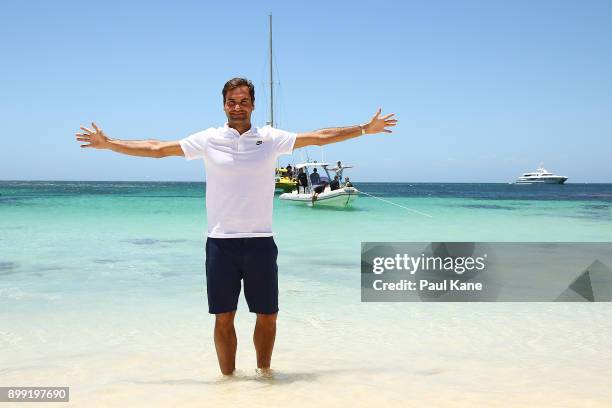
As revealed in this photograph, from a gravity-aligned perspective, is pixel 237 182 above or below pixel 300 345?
above

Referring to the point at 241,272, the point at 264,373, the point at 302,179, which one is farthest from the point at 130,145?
the point at 302,179

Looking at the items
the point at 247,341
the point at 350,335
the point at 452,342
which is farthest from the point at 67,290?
the point at 452,342

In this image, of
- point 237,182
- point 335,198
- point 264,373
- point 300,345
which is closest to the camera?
point 237,182

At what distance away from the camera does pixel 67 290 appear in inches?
304

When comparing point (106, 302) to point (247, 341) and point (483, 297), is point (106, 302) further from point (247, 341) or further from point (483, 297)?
point (483, 297)

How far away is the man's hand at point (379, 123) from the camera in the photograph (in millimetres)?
3684

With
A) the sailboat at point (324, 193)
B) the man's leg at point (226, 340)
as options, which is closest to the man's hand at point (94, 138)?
the man's leg at point (226, 340)

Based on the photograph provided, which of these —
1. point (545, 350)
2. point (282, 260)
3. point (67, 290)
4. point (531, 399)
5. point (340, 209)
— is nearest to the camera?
point (531, 399)

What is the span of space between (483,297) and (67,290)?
18.0 feet

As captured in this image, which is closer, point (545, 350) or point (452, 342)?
point (545, 350)

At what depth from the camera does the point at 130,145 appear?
137 inches

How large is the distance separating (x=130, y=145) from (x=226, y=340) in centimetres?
140

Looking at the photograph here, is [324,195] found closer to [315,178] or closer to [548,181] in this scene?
[315,178]

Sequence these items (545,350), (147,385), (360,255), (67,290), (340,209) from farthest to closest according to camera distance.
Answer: (340,209)
(360,255)
(67,290)
(545,350)
(147,385)
